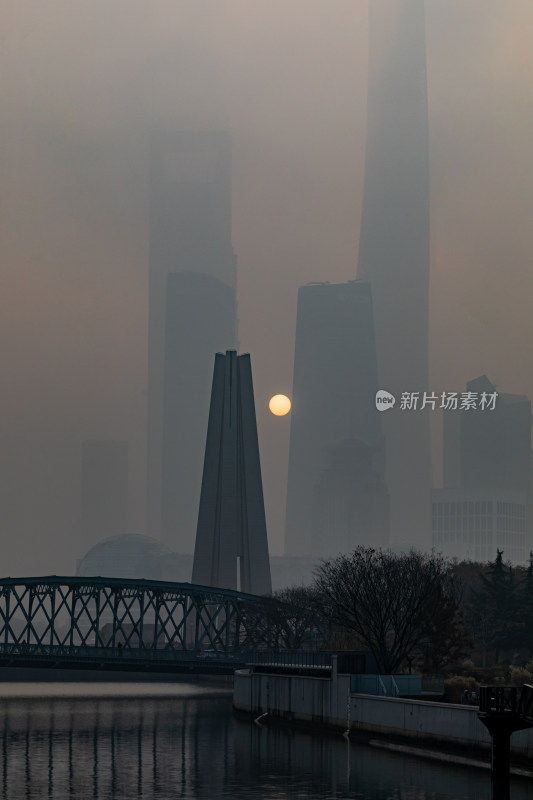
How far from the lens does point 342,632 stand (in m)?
124

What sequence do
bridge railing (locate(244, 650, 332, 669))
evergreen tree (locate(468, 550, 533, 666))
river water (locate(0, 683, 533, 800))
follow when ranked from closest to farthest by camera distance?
1. river water (locate(0, 683, 533, 800))
2. bridge railing (locate(244, 650, 332, 669))
3. evergreen tree (locate(468, 550, 533, 666))

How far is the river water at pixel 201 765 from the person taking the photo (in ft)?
179

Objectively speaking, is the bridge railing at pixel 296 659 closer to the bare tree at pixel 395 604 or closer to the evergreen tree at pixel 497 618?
the bare tree at pixel 395 604

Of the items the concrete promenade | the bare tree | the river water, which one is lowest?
the river water

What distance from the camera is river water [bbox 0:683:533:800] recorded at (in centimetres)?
5444

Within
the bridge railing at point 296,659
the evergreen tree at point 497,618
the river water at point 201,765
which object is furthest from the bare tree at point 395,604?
the evergreen tree at point 497,618

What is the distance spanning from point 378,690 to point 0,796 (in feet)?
94.9

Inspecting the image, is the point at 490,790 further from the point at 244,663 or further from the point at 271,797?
the point at 244,663

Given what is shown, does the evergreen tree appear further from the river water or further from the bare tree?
the river water

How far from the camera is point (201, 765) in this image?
65.0 m

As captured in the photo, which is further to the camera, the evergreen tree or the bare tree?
the evergreen tree

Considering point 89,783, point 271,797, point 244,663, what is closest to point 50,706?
point 244,663

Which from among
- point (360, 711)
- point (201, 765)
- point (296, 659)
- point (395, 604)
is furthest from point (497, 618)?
point (201, 765)

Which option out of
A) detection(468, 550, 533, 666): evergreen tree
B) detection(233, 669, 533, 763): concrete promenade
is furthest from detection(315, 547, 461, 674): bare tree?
detection(468, 550, 533, 666): evergreen tree
